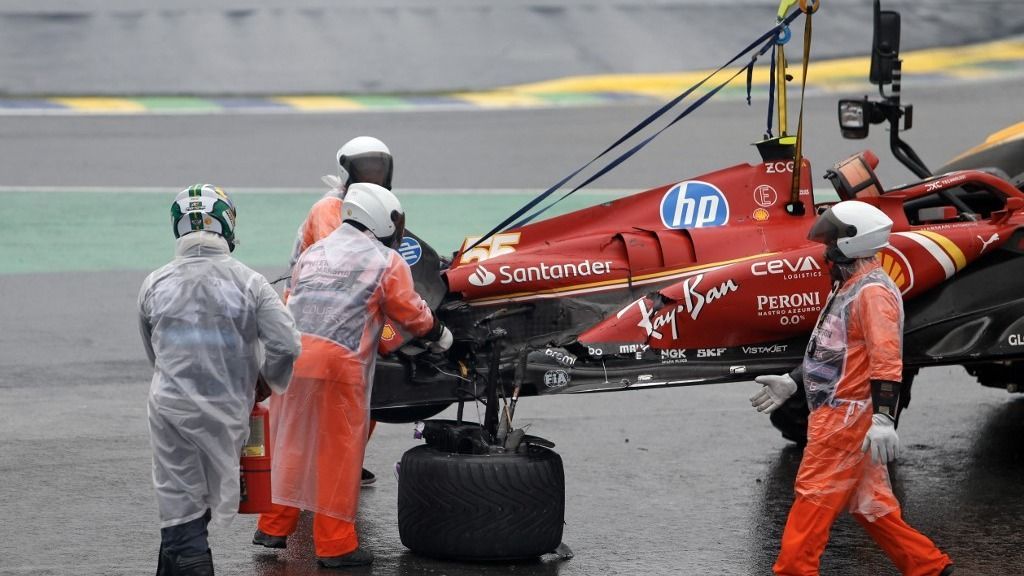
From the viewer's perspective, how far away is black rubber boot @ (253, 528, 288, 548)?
7.27 meters

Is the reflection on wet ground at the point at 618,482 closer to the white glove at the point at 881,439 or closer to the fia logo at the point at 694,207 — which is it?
the white glove at the point at 881,439

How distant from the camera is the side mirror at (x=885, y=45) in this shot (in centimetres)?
926

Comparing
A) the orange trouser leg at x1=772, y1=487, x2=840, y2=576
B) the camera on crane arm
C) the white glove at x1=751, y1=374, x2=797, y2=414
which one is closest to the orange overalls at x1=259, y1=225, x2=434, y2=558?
the white glove at x1=751, y1=374, x2=797, y2=414

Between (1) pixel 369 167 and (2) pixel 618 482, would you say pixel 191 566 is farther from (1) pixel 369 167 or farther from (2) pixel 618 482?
(2) pixel 618 482

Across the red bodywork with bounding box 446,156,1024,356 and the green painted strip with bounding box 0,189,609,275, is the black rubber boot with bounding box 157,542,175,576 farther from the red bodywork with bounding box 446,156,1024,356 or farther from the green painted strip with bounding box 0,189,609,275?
Result: the green painted strip with bounding box 0,189,609,275

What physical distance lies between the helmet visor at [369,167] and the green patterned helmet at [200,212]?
1.49 m

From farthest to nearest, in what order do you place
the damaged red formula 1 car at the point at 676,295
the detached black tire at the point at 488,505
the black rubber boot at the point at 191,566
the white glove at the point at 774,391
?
the damaged red formula 1 car at the point at 676,295 → the detached black tire at the point at 488,505 → the white glove at the point at 774,391 → the black rubber boot at the point at 191,566

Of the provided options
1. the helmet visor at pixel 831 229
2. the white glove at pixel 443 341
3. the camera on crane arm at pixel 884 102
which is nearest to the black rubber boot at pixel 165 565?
the white glove at pixel 443 341

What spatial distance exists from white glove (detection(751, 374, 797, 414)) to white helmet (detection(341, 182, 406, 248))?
1.72 meters

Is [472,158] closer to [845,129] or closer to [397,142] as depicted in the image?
A: [397,142]

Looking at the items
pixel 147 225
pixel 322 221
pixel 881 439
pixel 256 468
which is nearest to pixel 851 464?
pixel 881 439

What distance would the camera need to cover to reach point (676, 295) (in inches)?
300

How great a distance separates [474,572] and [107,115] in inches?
571

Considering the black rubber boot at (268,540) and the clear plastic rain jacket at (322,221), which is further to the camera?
the clear plastic rain jacket at (322,221)
